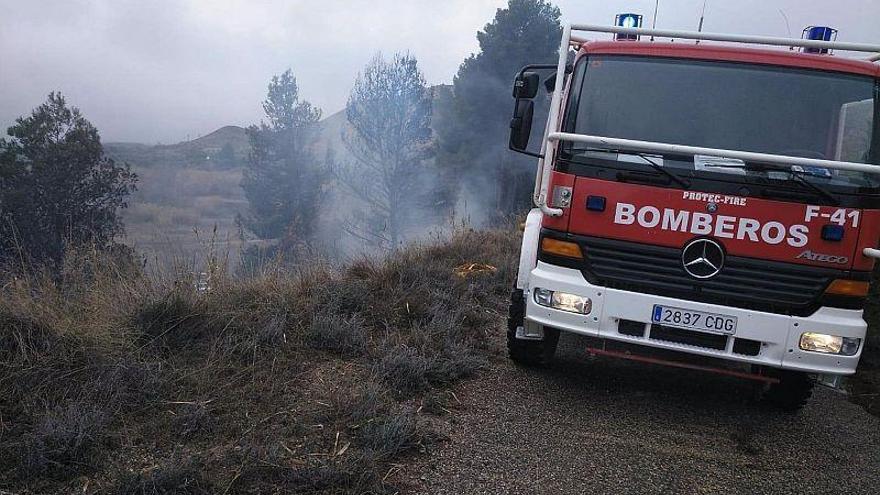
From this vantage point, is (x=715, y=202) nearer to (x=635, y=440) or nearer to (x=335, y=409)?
(x=635, y=440)

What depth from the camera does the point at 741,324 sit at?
11.3 feet

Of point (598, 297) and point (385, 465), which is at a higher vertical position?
point (598, 297)

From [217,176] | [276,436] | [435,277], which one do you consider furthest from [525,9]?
[217,176]

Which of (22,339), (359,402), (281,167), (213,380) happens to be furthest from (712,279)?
(281,167)

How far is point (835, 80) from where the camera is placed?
11.9ft

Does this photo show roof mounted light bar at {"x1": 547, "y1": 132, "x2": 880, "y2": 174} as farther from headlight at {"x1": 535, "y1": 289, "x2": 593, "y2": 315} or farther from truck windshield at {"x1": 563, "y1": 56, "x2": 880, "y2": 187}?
headlight at {"x1": 535, "y1": 289, "x2": 593, "y2": 315}

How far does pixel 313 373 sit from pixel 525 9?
79.8ft

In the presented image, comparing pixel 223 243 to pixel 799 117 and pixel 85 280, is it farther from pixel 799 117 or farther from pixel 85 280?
pixel 799 117

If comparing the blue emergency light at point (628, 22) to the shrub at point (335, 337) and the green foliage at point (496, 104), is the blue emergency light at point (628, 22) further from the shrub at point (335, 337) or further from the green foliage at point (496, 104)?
the green foliage at point (496, 104)

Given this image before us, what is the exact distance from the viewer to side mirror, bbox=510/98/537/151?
14.0 feet

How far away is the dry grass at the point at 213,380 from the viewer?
2.57 m

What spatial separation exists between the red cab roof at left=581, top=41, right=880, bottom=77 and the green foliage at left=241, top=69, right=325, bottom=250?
83.9 feet

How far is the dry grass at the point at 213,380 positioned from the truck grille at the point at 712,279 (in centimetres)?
133

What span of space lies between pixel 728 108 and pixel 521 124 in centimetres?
141
